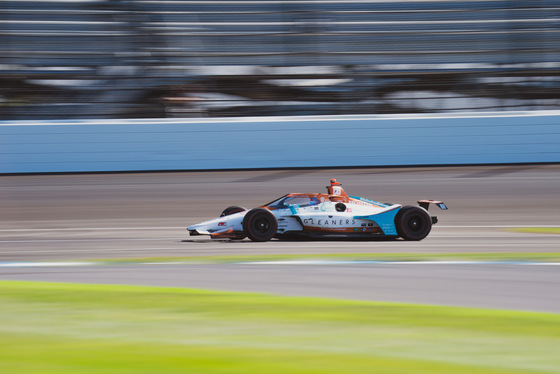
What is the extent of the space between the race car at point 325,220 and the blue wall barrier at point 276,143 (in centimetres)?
543

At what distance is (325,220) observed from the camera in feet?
26.6

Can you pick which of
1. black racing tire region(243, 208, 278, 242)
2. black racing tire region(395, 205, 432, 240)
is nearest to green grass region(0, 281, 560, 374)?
black racing tire region(243, 208, 278, 242)

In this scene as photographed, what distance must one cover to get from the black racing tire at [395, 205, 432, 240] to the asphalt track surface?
20 centimetres

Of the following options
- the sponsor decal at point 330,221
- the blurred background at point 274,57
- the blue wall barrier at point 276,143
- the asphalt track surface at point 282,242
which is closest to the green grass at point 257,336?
the asphalt track surface at point 282,242

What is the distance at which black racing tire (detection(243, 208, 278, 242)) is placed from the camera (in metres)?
8.02

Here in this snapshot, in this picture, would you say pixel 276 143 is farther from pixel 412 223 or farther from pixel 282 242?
pixel 412 223

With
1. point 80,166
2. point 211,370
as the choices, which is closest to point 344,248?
point 211,370

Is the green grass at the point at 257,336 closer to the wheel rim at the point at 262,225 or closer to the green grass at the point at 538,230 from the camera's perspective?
the wheel rim at the point at 262,225

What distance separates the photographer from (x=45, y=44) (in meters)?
17.0

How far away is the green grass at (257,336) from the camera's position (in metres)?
2.91

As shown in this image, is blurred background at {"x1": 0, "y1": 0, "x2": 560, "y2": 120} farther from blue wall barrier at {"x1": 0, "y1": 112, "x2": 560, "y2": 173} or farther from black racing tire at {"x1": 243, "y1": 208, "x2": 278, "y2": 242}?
black racing tire at {"x1": 243, "y1": 208, "x2": 278, "y2": 242}

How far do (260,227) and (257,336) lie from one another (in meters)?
4.62

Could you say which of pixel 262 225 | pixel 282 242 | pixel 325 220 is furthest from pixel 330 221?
pixel 262 225

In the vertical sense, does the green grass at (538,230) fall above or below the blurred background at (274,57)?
below
